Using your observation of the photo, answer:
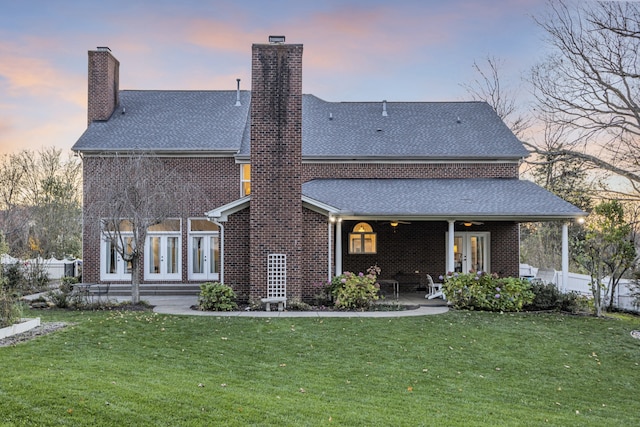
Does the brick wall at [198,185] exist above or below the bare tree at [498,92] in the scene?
below

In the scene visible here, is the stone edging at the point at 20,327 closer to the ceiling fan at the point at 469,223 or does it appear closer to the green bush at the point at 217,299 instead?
the green bush at the point at 217,299

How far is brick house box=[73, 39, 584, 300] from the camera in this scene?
14.4 meters

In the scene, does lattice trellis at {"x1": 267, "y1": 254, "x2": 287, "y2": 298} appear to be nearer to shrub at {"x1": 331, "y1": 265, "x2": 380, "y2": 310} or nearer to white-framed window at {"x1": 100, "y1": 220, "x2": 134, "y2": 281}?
shrub at {"x1": 331, "y1": 265, "x2": 380, "y2": 310}

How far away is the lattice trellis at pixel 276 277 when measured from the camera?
46.5 ft

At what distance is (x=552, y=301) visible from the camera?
14.8 m

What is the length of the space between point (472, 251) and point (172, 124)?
1265cm

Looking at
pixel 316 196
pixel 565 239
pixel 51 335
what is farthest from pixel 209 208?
pixel 565 239

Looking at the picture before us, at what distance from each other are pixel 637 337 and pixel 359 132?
1230 cm

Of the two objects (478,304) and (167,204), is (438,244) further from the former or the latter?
(167,204)

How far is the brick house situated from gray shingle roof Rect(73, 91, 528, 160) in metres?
0.08

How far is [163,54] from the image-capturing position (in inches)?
769

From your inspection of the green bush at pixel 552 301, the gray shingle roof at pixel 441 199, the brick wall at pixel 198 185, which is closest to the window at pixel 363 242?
the gray shingle roof at pixel 441 199

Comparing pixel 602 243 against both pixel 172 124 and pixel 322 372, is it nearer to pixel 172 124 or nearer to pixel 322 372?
pixel 322 372

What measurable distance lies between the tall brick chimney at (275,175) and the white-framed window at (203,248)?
5864mm
